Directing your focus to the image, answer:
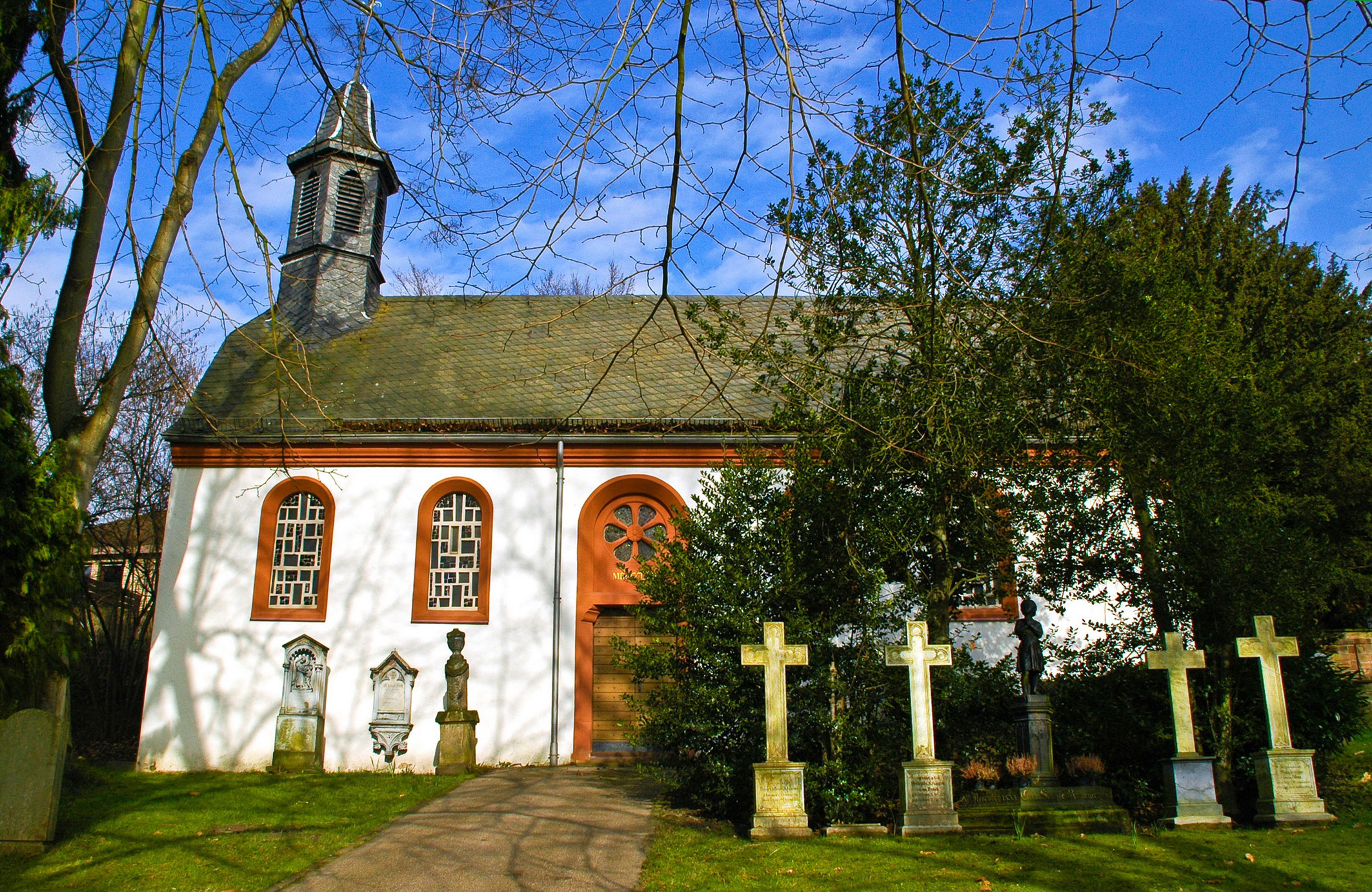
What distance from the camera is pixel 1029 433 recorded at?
9.73 metres

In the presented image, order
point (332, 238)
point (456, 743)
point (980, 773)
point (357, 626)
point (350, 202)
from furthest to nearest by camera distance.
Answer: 1. point (350, 202)
2. point (332, 238)
3. point (357, 626)
4. point (456, 743)
5. point (980, 773)

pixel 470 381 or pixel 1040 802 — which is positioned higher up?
pixel 470 381

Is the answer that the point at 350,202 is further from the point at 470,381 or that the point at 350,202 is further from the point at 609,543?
the point at 609,543

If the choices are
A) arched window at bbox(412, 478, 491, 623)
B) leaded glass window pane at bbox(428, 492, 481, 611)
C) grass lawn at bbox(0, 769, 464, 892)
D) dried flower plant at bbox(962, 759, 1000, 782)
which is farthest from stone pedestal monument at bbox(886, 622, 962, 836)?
leaded glass window pane at bbox(428, 492, 481, 611)

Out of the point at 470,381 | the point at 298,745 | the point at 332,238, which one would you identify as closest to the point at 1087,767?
the point at 298,745

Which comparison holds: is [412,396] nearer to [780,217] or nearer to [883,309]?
[883,309]

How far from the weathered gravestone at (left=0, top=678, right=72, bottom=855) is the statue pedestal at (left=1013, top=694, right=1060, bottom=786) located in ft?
29.2

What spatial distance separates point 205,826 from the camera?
924 centimetres

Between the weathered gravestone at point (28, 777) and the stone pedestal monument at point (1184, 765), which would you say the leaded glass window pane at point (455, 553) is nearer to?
the weathered gravestone at point (28, 777)

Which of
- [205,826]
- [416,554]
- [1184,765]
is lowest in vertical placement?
[205,826]

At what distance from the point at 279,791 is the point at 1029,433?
993 centimetres

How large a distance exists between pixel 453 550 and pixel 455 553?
0.26ft

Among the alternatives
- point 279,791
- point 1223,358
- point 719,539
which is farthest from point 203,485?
point 1223,358

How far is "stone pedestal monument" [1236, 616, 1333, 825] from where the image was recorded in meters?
8.87
